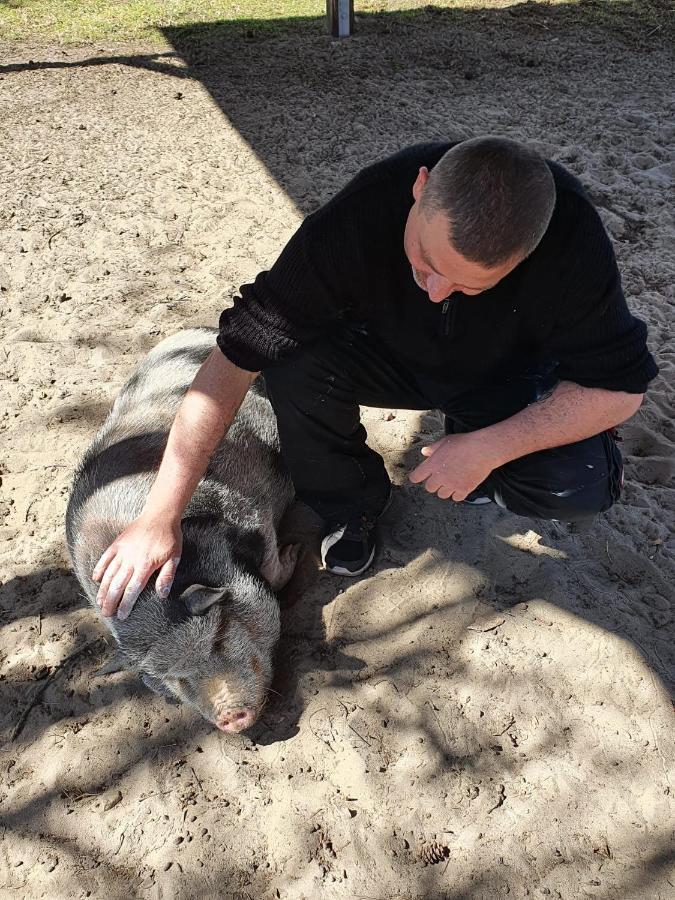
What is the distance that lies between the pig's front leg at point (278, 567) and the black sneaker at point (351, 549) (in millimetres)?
193

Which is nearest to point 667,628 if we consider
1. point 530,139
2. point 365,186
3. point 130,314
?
point 365,186

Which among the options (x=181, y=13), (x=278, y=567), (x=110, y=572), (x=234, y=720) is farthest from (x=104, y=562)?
(x=181, y=13)

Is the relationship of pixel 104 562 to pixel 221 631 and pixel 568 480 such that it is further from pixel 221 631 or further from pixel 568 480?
pixel 568 480

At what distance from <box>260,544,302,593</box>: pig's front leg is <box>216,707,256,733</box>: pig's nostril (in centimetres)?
58

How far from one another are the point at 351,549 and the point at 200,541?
61cm

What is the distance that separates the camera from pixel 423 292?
2352 millimetres

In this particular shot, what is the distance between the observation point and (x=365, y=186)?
2.28m

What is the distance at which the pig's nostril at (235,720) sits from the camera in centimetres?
257

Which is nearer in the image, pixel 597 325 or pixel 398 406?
pixel 597 325

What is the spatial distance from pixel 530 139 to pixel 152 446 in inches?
165

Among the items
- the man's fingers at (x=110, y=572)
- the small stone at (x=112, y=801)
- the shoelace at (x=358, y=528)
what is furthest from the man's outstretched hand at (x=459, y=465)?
the small stone at (x=112, y=801)

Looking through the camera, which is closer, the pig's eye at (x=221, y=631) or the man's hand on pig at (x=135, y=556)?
the man's hand on pig at (x=135, y=556)

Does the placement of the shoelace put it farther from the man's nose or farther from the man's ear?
the man's ear

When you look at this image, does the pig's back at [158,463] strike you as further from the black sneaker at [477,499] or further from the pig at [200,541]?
the black sneaker at [477,499]
